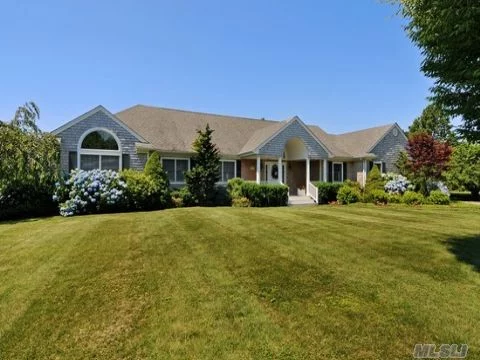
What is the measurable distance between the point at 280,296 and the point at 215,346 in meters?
1.51

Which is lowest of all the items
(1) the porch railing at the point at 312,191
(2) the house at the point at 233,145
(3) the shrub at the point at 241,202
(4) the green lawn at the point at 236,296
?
(4) the green lawn at the point at 236,296

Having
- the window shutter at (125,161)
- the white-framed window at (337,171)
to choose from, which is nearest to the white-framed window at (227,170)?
the window shutter at (125,161)

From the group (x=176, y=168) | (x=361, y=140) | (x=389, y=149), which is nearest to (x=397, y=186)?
(x=389, y=149)

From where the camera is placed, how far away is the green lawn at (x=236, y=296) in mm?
3553

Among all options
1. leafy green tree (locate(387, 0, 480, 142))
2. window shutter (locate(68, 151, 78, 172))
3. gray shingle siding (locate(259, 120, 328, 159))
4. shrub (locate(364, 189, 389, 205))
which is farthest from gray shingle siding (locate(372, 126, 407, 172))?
window shutter (locate(68, 151, 78, 172))

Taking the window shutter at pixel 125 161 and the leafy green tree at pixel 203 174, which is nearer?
the leafy green tree at pixel 203 174

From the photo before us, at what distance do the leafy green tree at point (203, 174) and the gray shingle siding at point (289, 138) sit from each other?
411 cm

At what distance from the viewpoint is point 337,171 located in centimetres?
2631

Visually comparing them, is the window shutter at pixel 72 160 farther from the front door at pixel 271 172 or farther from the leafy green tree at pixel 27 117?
the front door at pixel 271 172

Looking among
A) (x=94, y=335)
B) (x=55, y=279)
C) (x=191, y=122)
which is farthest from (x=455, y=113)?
Result: (x=191, y=122)

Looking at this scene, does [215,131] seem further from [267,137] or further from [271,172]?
[271,172]

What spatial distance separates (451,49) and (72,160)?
17.4 metres

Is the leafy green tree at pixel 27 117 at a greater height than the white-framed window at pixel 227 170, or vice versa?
the leafy green tree at pixel 27 117

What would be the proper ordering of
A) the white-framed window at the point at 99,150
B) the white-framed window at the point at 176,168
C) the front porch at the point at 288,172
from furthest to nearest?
the front porch at the point at 288,172, the white-framed window at the point at 176,168, the white-framed window at the point at 99,150
